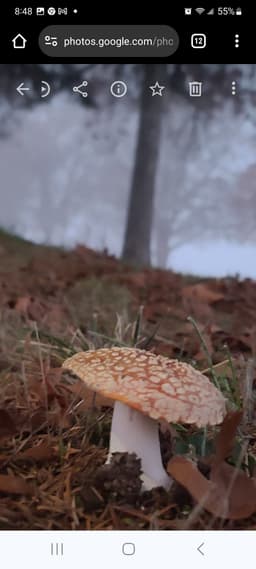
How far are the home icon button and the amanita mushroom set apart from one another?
26.7 inches

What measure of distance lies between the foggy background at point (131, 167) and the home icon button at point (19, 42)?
0.07 metres

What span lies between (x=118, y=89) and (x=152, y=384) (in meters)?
0.75

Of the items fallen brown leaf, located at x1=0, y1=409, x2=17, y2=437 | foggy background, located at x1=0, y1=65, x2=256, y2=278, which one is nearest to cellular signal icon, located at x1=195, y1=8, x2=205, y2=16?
foggy background, located at x1=0, y1=65, x2=256, y2=278

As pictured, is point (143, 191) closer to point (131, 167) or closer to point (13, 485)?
point (131, 167)

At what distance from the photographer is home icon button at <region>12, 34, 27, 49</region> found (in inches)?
40.1

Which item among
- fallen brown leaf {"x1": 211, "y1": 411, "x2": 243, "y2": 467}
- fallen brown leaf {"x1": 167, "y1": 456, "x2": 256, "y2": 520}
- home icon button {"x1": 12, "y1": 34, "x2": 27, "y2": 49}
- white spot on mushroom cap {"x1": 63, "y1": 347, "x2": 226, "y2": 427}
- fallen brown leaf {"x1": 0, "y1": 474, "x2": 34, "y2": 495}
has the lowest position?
fallen brown leaf {"x1": 0, "y1": 474, "x2": 34, "y2": 495}

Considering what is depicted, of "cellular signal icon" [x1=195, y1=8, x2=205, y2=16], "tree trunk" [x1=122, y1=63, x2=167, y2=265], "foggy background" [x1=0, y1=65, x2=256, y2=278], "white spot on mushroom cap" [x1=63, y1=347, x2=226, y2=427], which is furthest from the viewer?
"tree trunk" [x1=122, y1=63, x2=167, y2=265]

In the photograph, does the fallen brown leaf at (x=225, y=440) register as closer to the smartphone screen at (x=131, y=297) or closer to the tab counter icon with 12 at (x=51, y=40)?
the smartphone screen at (x=131, y=297)

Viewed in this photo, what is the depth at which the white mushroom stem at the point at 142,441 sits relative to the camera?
2.29 feet

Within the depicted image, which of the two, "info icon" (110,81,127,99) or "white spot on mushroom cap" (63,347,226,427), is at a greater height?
"info icon" (110,81,127,99)

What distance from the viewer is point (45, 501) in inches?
27.0

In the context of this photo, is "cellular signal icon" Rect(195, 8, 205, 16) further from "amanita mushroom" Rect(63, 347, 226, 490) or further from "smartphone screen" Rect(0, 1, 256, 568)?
"amanita mushroom" Rect(63, 347, 226, 490)
